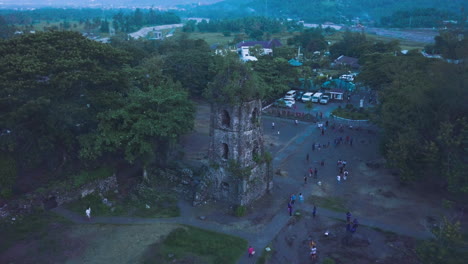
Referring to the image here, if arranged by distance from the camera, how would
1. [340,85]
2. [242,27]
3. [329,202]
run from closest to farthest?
1. [329,202]
2. [340,85]
3. [242,27]

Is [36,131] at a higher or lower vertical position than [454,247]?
higher

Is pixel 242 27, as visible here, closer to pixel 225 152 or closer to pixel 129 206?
pixel 225 152

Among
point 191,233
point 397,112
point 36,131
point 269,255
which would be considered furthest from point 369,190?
point 36,131

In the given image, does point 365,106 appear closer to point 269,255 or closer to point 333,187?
point 333,187

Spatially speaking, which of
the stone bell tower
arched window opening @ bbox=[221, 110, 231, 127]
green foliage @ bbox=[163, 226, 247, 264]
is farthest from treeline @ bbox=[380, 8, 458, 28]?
green foliage @ bbox=[163, 226, 247, 264]

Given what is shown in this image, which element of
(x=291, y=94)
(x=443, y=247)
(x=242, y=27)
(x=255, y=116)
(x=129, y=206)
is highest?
(x=242, y=27)

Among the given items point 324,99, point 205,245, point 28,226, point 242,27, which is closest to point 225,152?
point 205,245

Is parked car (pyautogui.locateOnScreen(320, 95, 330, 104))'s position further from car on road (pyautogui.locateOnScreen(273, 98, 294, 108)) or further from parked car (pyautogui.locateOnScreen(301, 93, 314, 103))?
car on road (pyautogui.locateOnScreen(273, 98, 294, 108))
